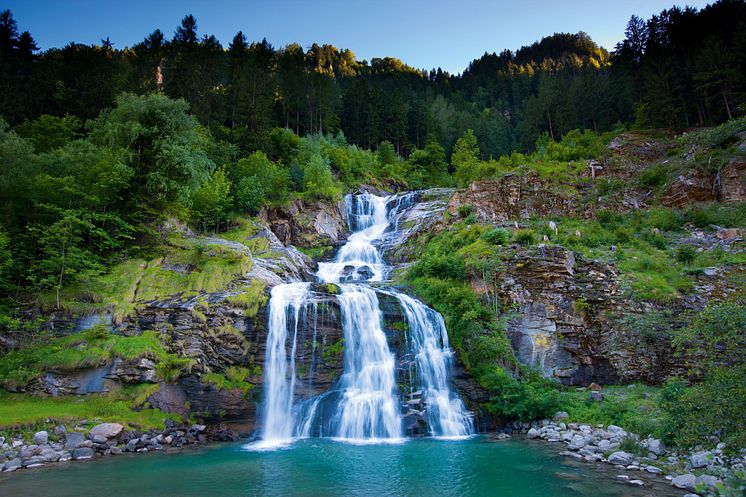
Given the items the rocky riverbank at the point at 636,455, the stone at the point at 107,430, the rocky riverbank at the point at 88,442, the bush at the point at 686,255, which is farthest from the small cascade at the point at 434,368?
the bush at the point at 686,255

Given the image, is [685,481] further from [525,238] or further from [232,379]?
[232,379]

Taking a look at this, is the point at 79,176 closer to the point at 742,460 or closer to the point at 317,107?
the point at 742,460

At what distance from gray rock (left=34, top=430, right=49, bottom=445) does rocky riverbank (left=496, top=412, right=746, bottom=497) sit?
16773 millimetres

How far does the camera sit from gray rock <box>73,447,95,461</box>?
13.9 metres

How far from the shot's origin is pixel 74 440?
1454 cm

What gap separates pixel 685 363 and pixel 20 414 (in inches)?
1086

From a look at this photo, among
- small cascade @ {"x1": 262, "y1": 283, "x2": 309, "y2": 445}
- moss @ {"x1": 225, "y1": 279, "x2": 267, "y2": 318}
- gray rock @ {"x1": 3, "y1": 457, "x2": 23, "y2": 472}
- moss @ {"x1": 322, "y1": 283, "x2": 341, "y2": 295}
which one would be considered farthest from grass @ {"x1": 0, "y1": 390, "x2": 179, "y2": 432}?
moss @ {"x1": 322, "y1": 283, "x2": 341, "y2": 295}

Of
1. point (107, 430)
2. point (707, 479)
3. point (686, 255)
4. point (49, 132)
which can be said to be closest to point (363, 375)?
point (107, 430)

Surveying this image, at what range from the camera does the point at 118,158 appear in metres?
23.3

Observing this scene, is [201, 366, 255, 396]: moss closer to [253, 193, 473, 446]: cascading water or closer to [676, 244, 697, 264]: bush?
[253, 193, 473, 446]: cascading water

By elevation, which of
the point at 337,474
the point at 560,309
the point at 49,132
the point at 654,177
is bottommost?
the point at 337,474

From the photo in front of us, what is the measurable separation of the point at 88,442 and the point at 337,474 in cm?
928

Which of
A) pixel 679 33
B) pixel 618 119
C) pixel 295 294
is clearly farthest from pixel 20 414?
pixel 679 33

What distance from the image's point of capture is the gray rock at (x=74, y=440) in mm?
14334
